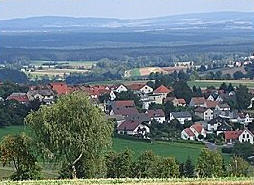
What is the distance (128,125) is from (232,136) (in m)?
6.62

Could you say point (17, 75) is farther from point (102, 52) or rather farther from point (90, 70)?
point (102, 52)

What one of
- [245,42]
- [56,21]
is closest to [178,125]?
[245,42]

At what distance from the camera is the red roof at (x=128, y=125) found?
128 ft

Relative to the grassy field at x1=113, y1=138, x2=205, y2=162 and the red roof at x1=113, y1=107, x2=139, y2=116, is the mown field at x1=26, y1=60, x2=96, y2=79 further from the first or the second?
the grassy field at x1=113, y1=138, x2=205, y2=162

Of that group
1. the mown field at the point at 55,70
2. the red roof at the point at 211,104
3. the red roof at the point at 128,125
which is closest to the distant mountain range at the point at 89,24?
the mown field at the point at 55,70

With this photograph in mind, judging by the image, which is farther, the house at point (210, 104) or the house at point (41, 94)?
the house at point (210, 104)

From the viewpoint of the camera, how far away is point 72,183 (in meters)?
10.2

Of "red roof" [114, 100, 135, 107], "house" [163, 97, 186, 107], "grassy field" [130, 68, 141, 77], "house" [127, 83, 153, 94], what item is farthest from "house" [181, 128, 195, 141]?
"grassy field" [130, 68, 141, 77]

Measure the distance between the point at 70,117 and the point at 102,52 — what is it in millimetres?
107123

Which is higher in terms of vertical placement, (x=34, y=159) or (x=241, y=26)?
(x=34, y=159)

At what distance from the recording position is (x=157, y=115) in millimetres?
44000

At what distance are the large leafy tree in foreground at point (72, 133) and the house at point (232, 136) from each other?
19.4 meters

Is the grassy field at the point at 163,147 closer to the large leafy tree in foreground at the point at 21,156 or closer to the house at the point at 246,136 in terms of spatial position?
the house at the point at 246,136

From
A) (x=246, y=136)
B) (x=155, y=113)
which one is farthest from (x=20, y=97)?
(x=246, y=136)
